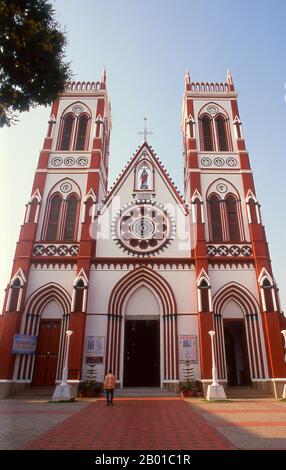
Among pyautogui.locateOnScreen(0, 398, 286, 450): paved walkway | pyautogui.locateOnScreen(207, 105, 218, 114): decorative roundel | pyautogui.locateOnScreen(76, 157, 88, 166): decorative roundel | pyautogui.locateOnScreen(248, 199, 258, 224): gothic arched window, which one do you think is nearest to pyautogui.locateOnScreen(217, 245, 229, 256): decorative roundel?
pyautogui.locateOnScreen(248, 199, 258, 224): gothic arched window

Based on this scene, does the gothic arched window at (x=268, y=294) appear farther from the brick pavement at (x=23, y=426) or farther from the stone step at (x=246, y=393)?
the brick pavement at (x=23, y=426)

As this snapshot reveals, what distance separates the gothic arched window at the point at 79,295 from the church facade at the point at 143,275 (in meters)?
0.06

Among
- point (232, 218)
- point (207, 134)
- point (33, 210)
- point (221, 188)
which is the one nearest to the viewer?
point (33, 210)

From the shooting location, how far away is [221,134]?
27.9m

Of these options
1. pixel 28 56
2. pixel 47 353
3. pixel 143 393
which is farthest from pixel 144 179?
pixel 28 56

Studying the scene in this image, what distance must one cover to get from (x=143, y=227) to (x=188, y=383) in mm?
10693

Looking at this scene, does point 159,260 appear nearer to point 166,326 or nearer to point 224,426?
point 166,326

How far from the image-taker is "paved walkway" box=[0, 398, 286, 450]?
6.70 meters

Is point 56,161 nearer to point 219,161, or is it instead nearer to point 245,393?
point 219,161

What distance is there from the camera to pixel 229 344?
2323cm

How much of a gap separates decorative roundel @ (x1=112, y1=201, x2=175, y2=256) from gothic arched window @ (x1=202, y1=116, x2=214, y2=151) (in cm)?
706

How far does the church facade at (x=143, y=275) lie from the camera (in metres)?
19.8

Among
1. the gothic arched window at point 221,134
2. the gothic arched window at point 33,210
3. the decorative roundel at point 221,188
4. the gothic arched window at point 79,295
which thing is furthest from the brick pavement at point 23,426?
the gothic arched window at point 221,134

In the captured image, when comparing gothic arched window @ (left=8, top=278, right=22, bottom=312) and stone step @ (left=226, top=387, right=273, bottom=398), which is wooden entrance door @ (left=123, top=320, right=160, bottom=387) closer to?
stone step @ (left=226, top=387, right=273, bottom=398)
